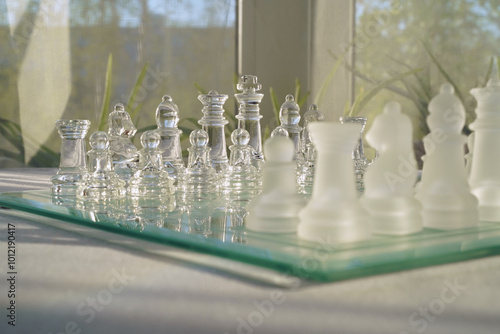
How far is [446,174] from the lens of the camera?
920 mm

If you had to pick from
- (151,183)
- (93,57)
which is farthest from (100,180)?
(93,57)

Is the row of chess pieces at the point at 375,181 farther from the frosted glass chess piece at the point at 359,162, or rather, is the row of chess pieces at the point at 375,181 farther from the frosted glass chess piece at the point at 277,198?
the frosted glass chess piece at the point at 359,162

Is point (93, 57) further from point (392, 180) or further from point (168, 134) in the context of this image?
point (392, 180)

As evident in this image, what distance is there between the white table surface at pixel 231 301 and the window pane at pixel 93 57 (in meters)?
3.57

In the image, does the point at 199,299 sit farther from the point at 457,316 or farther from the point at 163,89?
the point at 163,89

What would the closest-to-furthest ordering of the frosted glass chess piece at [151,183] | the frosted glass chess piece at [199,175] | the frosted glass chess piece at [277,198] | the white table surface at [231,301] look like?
1. the white table surface at [231,301]
2. the frosted glass chess piece at [277,198]
3. the frosted glass chess piece at [151,183]
4. the frosted glass chess piece at [199,175]

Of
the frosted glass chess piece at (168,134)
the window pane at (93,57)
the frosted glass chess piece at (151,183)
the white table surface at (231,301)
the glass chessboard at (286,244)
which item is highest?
the window pane at (93,57)

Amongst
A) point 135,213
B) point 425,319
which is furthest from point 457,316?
point 135,213

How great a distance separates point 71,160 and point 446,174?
0.80m

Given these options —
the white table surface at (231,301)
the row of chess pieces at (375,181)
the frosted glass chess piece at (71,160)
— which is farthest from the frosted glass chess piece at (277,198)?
the frosted glass chess piece at (71,160)

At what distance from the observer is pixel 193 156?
4.26ft

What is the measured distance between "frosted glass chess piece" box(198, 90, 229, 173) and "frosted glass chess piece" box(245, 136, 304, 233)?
0.53 meters

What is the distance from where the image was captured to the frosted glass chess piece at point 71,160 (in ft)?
4.44

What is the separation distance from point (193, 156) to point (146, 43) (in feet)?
10.9
